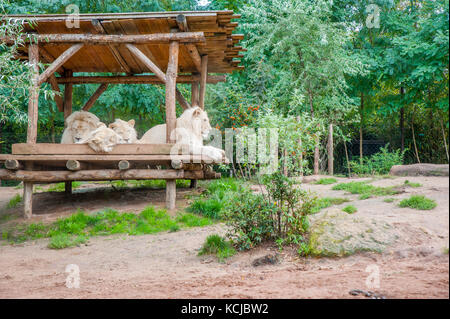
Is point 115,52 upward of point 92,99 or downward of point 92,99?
upward

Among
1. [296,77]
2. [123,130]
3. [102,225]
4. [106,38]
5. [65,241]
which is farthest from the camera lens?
[296,77]

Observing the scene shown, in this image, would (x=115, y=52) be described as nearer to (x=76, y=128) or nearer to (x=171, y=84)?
(x=76, y=128)

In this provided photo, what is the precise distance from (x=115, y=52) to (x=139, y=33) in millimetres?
1167

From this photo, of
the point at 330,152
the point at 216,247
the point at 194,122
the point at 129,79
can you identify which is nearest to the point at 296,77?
the point at 330,152

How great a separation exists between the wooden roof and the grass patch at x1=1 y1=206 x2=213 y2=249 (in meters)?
3.31

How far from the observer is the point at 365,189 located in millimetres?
7676

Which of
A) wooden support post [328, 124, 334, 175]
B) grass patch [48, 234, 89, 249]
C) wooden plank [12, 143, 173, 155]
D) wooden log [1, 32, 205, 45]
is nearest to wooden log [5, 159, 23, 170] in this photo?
wooden plank [12, 143, 173, 155]

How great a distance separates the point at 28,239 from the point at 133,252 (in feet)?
7.26

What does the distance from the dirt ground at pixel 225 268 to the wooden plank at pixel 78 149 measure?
5.31 ft

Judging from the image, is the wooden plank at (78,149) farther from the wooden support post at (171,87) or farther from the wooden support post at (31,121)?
the wooden support post at (171,87)

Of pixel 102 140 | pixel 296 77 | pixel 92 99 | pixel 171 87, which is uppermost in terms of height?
pixel 296 77

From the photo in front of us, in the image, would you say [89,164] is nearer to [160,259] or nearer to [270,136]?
[160,259]

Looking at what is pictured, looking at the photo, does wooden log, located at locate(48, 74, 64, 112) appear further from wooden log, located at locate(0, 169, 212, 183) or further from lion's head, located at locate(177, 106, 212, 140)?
lion's head, located at locate(177, 106, 212, 140)
